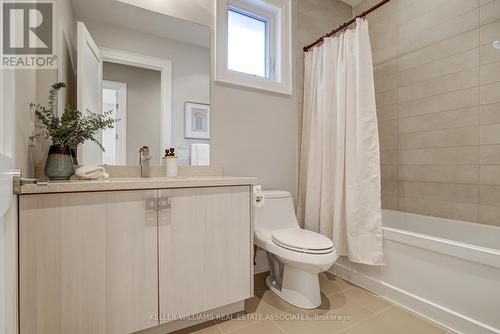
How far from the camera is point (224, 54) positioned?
1871mm

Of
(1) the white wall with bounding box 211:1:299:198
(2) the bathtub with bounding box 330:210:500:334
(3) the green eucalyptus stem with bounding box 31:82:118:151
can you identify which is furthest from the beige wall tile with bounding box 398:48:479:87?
(3) the green eucalyptus stem with bounding box 31:82:118:151

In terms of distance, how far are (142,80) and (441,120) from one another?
2.32 m

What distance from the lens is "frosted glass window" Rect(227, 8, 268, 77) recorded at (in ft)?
6.54

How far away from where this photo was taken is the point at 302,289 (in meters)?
1.54

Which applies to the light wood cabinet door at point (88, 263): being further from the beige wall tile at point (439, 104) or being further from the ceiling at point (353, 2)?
the ceiling at point (353, 2)

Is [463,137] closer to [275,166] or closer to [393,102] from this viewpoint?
[393,102]

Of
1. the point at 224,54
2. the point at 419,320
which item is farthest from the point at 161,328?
the point at 224,54

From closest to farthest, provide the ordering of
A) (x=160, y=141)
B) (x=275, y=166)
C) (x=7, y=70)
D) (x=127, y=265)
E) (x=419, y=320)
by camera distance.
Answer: (x=7, y=70), (x=127, y=265), (x=419, y=320), (x=160, y=141), (x=275, y=166)

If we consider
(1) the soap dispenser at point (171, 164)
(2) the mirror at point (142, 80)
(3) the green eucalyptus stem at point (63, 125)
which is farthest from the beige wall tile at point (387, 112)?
(3) the green eucalyptus stem at point (63, 125)

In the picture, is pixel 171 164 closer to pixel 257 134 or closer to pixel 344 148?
pixel 257 134

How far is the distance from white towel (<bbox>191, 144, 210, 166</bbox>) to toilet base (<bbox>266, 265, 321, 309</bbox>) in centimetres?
96

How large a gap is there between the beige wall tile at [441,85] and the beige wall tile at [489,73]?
0.03 meters

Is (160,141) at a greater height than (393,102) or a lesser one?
lesser

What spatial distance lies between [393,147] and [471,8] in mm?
1142
